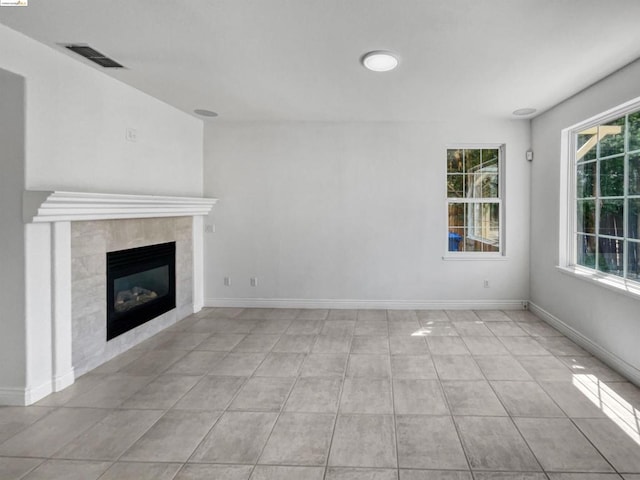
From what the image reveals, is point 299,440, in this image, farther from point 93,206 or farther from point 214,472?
point 93,206

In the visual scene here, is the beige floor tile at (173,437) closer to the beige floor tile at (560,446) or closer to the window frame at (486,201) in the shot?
the beige floor tile at (560,446)

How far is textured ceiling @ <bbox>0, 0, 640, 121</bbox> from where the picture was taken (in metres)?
2.22

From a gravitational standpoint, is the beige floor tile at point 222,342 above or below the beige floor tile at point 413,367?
above

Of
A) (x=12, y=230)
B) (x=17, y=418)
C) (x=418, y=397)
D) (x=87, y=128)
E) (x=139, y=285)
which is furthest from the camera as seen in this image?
(x=139, y=285)

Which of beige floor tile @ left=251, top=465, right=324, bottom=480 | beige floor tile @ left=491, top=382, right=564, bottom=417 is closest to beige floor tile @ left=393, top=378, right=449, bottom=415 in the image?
beige floor tile @ left=491, top=382, right=564, bottom=417

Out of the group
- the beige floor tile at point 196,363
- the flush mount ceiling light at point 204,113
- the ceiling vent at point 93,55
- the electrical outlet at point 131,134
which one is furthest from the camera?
the flush mount ceiling light at point 204,113

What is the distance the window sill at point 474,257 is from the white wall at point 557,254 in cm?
42

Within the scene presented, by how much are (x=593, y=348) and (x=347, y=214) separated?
3014 mm

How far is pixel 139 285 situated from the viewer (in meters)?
3.99

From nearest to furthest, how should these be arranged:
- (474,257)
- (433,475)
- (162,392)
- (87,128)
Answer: (433,475) → (162,392) → (87,128) → (474,257)

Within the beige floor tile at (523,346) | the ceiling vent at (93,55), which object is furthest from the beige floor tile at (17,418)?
the beige floor tile at (523,346)

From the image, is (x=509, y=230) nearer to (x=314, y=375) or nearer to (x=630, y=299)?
(x=630, y=299)

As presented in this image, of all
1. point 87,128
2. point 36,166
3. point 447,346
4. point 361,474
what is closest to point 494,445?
point 361,474

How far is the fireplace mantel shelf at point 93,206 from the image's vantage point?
8.25 ft
